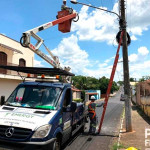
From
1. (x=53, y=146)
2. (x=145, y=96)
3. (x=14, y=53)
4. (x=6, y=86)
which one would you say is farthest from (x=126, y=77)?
(x=14, y=53)

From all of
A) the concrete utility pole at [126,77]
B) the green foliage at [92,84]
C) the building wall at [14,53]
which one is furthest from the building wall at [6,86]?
the green foliage at [92,84]

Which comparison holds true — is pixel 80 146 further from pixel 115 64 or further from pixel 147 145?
pixel 115 64

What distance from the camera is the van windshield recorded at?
5.88 metres

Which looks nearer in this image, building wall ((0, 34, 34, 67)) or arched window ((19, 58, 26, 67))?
building wall ((0, 34, 34, 67))

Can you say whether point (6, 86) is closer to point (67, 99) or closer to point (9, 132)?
point (67, 99)

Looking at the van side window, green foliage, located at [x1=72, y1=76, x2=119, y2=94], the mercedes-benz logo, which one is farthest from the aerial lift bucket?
green foliage, located at [x1=72, y1=76, x2=119, y2=94]

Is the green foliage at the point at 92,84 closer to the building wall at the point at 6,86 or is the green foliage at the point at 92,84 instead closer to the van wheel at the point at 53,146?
the building wall at the point at 6,86

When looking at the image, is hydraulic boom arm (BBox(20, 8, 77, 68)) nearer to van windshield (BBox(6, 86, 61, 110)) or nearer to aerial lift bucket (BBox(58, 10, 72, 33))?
aerial lift bucket (BBox(58, 10, 72, 33))

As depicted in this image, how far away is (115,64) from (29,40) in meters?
4.35

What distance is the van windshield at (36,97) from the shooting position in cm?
588

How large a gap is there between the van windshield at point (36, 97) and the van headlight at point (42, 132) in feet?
2.93

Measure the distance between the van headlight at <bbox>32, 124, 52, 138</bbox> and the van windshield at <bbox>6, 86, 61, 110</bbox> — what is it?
2.93 feet

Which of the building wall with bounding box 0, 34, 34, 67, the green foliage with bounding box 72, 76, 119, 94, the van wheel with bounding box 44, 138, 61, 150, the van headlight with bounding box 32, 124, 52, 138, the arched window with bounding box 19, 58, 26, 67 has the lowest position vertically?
the van wheel with bounding box 44, 138, 61, 150

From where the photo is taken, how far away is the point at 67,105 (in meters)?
6.60
